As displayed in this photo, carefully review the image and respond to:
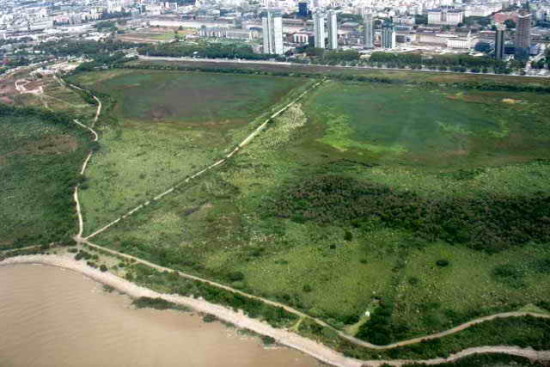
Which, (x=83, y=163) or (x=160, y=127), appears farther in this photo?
(x=160, y=127)

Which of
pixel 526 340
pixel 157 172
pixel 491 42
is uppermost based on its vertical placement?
pixel 491 42

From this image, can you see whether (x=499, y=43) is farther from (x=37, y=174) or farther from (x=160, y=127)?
(x=37, y=174)

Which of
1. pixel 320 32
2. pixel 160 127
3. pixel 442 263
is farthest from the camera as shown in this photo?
pixel 320 32

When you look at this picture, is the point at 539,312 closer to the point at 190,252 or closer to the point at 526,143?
the point at 190,252

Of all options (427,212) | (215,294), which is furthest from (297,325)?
(427,212)

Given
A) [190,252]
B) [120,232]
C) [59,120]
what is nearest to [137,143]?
[59,120]

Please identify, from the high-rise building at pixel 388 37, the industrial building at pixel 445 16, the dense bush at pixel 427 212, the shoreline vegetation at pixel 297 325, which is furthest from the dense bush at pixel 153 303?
the industrial building at pixel 445 16

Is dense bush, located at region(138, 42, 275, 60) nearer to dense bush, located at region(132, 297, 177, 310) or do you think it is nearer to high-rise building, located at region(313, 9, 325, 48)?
high-rise building, located at region(313, 9, 325, 48)
